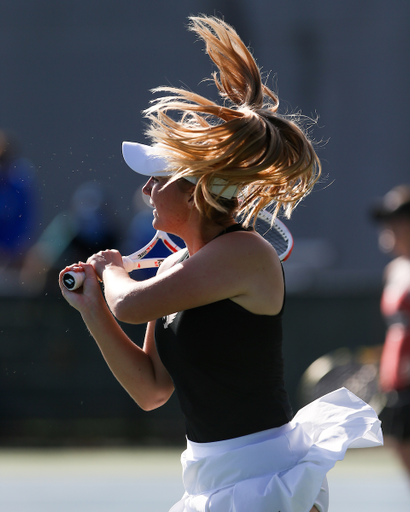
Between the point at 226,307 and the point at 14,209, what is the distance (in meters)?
2.62

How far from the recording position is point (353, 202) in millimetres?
11648

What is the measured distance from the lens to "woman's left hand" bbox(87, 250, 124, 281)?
2.19 m

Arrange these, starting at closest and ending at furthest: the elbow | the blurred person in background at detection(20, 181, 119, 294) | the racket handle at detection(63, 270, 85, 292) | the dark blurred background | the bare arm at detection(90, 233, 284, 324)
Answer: the bare arm at detection(90, 233, 284, 324), the racket handle at detection(63, 270, 85, 292), the elbow, the blurred person in background at detection(20, 181, 119, 294), the dark blurred background

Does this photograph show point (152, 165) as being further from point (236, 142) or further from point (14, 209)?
point (14, 209)

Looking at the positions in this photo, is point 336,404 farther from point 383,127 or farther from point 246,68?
point 383,127

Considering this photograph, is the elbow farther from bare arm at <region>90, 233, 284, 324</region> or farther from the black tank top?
bare arm at <region>90, 233, 284, 324</region>

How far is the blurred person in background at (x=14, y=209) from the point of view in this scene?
368cm

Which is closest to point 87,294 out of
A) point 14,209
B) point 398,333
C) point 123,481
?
point 14,209

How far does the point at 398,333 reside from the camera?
16.1 ft

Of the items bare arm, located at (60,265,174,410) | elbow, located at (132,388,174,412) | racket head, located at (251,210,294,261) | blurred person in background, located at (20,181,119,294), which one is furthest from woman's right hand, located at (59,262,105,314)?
blurred person in background, located at (20,181,119,294)

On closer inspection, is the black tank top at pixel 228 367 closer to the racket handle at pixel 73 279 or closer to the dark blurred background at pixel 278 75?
the racket handle at pixel 73 279

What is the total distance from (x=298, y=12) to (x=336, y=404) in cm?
1024

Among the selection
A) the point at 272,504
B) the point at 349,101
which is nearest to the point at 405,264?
the point at 272,504

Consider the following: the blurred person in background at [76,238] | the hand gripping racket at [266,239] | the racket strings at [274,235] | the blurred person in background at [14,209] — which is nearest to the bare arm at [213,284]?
the hand gripping racket at [266,239]
